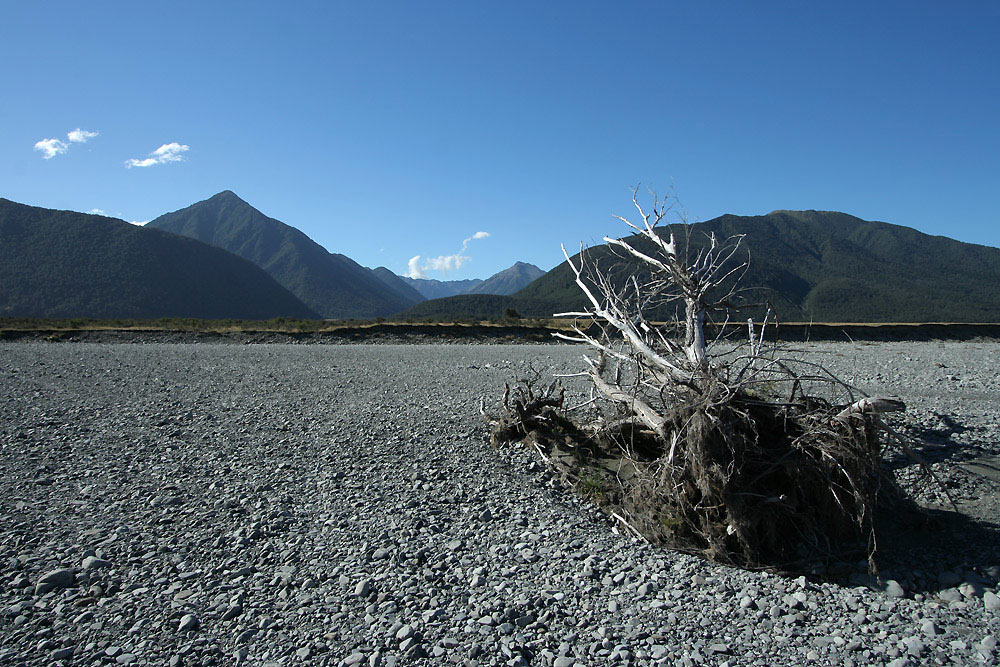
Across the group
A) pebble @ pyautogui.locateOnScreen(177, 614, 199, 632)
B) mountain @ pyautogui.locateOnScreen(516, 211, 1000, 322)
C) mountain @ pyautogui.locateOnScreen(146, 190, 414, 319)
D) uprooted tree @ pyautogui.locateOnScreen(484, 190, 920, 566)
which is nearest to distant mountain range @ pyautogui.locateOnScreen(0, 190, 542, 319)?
mountain @ pyautogui.locateOnScreen(146, 190, 414, 319)

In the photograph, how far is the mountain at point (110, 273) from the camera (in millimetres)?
84688

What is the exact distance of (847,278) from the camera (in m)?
92.8

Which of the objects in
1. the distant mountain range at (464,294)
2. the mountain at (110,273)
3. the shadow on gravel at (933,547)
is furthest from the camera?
the mountain at (110,273)

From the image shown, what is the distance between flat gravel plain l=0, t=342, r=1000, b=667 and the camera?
3.87 meters

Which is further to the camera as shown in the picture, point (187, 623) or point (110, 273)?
point (110, 273)

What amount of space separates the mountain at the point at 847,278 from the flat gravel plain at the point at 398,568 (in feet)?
146

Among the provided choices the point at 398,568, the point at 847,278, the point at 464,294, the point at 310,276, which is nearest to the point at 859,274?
the point at 847,278

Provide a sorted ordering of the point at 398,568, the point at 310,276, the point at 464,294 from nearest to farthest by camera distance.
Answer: the point at 398,568
the point at 464,294
the point at 310,276

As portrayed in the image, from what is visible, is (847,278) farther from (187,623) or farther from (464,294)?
Result: (187,623)

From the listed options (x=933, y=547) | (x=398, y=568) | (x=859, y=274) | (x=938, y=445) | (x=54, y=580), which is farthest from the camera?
(x=859, y=274)

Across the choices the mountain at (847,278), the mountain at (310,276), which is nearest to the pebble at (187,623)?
the mountain at (847,278)

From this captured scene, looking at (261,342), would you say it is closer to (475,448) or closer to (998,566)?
(475,448)

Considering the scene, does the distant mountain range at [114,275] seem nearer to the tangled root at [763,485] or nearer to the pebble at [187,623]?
the pebble at [187,623]

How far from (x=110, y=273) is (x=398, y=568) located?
4341 inches
